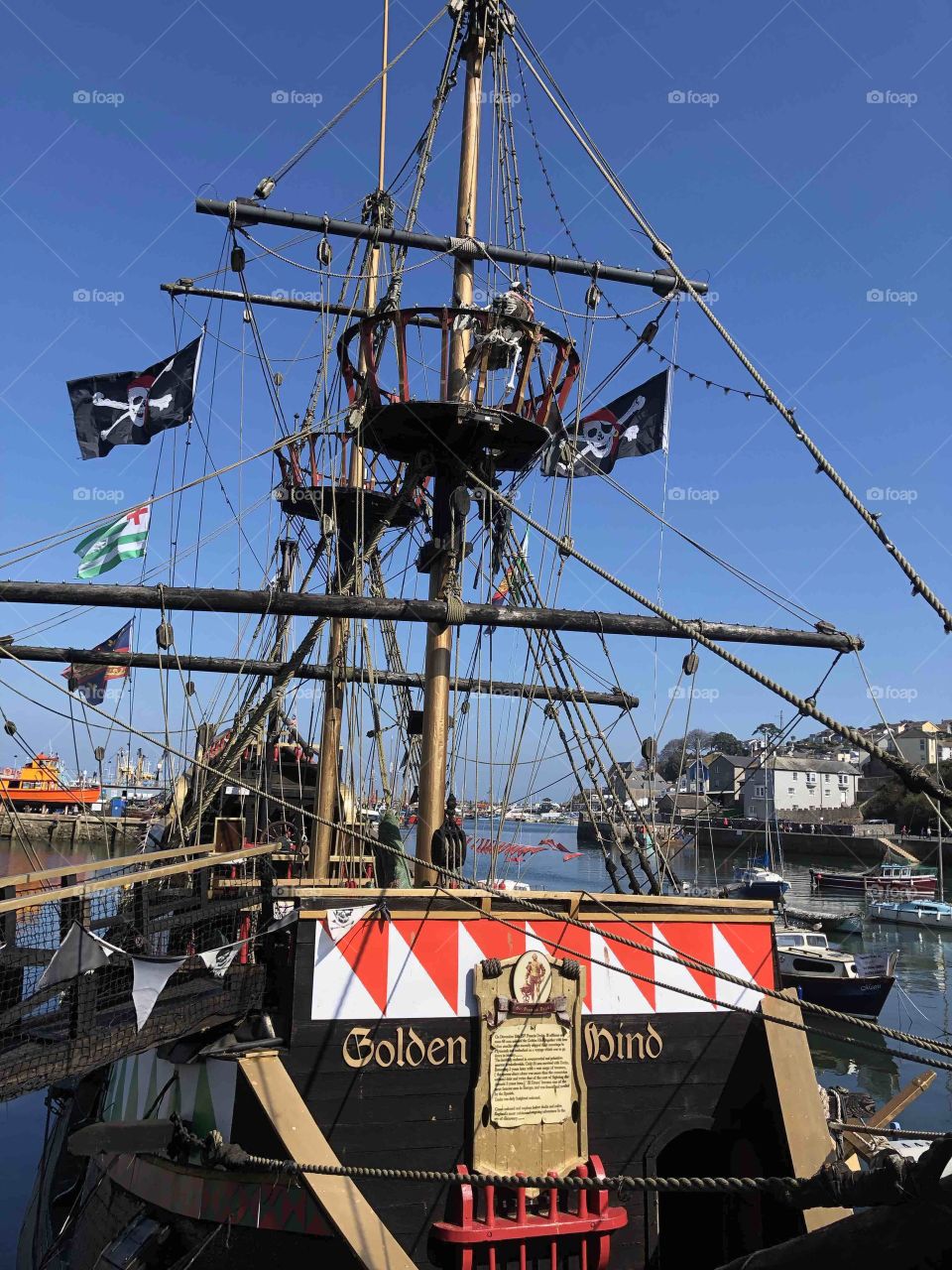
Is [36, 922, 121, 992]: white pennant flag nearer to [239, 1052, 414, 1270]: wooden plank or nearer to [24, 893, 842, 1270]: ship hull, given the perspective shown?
[24, 893, 842, 1270]: ship hull

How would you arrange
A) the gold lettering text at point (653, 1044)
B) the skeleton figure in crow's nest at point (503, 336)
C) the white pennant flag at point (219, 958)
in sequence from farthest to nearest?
the skeleton figure in crow's nest at point (503, 336), the white pennant flag at point (219, 958), the gold lettering text at point (653, 1044)

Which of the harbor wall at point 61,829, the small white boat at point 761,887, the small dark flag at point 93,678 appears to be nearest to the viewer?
the small dark flag at point 93,678

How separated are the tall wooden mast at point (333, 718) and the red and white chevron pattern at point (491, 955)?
7751 millimetres

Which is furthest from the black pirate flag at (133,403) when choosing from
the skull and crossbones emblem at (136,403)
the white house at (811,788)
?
the white house at (811,788)

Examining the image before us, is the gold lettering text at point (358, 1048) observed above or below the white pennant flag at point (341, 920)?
below

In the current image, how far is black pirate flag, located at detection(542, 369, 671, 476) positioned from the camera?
14031 mm

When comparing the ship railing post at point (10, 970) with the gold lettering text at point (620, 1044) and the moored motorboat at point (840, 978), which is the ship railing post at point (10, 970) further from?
the moored motorboat at point (840, 978)

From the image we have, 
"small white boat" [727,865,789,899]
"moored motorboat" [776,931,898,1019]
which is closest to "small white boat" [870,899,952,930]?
"small white boat" [727,865,789,899]

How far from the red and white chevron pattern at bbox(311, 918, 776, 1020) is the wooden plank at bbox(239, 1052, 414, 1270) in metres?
0.46

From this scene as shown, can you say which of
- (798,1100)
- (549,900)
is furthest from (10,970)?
(798,1100)

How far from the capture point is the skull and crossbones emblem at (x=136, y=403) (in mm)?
13031

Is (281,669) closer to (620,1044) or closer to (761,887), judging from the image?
(620,1044)

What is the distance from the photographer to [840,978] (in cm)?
2923

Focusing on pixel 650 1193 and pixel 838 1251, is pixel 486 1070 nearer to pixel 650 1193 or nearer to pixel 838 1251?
pixel 650 1193
